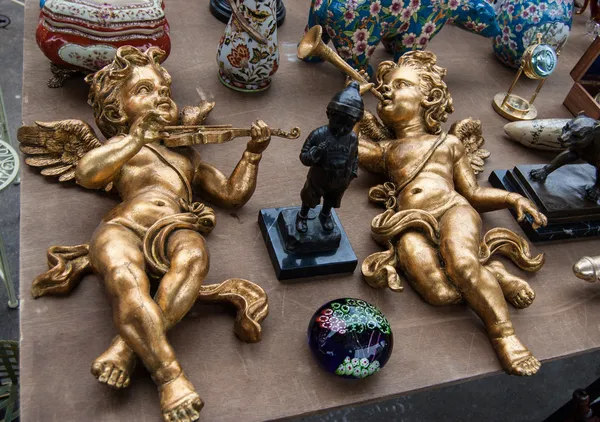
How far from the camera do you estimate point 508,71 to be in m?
2.42

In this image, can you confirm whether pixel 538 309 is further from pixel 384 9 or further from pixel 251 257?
pixel 384 9

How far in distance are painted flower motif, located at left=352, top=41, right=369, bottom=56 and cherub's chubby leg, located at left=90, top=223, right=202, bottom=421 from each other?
120cm

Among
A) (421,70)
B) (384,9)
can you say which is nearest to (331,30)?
(384,9)

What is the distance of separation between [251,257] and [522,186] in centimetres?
88

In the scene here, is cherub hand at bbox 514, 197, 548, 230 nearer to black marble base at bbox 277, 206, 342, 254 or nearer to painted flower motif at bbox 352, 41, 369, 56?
black marble base at bbox 277, 206, 342, 254

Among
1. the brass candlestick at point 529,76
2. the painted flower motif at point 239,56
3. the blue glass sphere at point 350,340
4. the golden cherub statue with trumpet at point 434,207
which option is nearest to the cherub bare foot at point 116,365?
the blue glass sphere at point 350,340

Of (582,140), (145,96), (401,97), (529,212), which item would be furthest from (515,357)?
(145,96)

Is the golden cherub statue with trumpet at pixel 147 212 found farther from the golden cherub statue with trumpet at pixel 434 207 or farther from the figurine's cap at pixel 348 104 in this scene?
the golden cherub statue with trumpet at pixel 434 207

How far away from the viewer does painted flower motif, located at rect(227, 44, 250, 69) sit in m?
1.79

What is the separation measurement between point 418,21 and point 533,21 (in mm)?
537

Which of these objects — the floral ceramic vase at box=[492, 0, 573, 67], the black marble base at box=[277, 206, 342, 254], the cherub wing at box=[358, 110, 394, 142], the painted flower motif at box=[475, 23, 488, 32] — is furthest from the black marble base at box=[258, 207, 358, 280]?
the floral ceramic vase at box=[492, 0, 573, 67]

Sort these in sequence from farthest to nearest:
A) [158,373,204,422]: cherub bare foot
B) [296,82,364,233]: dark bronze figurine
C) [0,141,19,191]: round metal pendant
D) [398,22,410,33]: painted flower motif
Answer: [398,22,410,33]: painted flower motif < [0,141,19,191]: round metal pendant < [296,82,364,233]: dark bronze figurine < [158,373,204,422]: cherub bare foot

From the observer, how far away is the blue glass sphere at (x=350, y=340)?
1.18 meters

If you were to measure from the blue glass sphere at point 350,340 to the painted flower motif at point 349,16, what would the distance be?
1.09 m
